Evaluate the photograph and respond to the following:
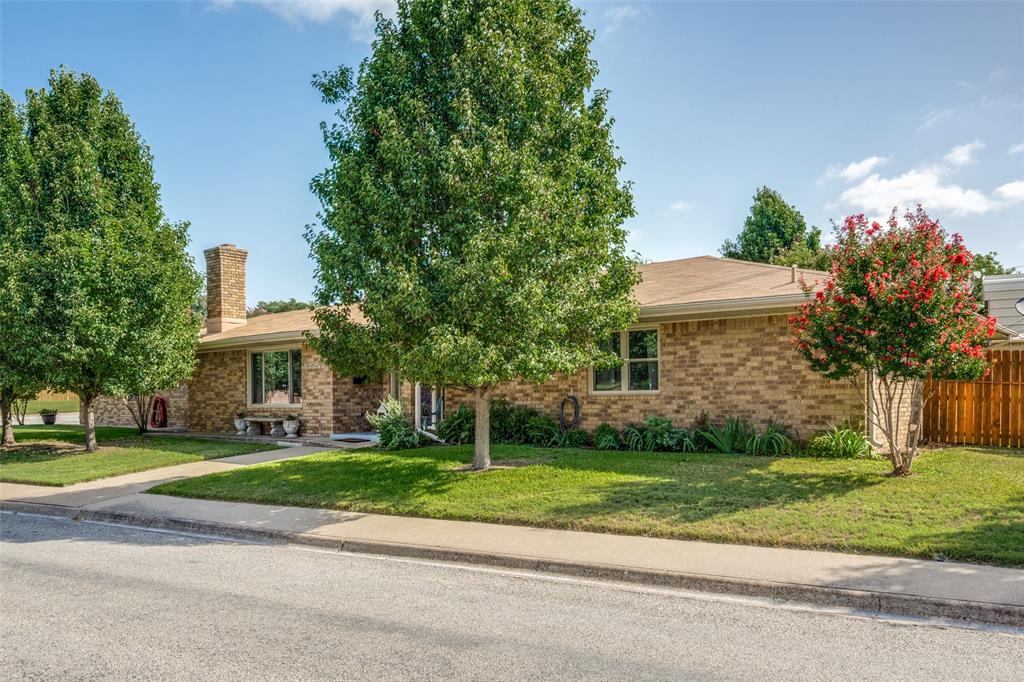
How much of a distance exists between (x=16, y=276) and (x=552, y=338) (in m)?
12.1

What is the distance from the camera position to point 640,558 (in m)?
7.23

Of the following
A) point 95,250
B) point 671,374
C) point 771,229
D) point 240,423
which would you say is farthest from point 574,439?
point 771,229

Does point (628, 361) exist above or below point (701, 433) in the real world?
above

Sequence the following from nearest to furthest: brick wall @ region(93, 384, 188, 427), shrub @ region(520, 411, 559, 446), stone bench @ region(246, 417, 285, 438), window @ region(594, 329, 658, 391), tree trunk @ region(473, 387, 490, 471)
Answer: tree trunk @ region(473, 387, 490, 471), window @ region(594, 329, 658, 391), shrub @ region(520, 411, 559, 446), stone bench @ region(246, 417, 285, 438), brick wall @ region(93, 384, 188, 427)

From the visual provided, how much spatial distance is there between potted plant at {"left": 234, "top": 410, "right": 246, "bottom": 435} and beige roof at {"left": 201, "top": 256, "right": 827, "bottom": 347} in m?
2.11

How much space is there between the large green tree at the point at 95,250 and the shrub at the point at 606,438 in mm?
10343

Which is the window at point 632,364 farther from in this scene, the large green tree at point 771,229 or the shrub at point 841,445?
the large green tree at point 771,229

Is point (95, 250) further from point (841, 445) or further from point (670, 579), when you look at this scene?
point (841, 445)

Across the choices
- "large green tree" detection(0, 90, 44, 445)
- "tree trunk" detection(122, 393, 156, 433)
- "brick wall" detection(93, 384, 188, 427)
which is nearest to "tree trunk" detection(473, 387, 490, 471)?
"large green tree" detection(0, 90, 44, 445)

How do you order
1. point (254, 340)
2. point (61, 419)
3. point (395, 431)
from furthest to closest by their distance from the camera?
point (61, 419) < point (254, 340) < point (395, 431)

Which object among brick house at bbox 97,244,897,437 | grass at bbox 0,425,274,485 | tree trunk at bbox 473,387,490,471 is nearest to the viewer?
tree trunk at bbox 473,387,490,471

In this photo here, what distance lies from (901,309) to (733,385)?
4.48 metres

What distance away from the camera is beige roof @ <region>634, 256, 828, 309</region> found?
13695 millimetres

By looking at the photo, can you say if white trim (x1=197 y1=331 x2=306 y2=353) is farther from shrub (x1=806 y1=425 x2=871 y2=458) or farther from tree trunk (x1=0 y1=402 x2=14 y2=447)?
shrub (x1=806 y1=425 x2=871 y2=458)
